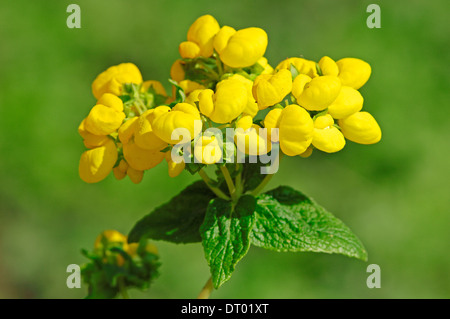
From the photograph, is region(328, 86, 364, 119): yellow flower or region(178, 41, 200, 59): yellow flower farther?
region(178, 41, 200, 59): yellow flower

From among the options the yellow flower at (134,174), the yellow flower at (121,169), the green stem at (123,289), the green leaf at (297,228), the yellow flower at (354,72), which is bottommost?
the green stem at (123,289)

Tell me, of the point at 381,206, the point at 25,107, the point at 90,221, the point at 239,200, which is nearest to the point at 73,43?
the point at 25,107

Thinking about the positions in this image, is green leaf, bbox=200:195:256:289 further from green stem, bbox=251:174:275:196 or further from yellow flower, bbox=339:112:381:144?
yellow flower, bbox=339:112:381:144

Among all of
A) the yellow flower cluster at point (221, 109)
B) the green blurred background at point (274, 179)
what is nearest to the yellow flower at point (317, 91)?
the yellow flower cluster at point (221, 109)

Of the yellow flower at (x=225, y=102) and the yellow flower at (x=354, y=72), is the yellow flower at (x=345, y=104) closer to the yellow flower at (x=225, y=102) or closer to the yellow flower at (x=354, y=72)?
the yellow flower at (x=354, y=72)

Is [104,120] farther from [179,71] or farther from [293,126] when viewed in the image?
[293,126]

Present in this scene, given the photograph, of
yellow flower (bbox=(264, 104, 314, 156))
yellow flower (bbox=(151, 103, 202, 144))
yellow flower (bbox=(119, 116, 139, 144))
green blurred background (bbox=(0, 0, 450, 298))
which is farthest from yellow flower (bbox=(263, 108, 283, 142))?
green blurred background (bbox=(0, 0, 450, 298))
